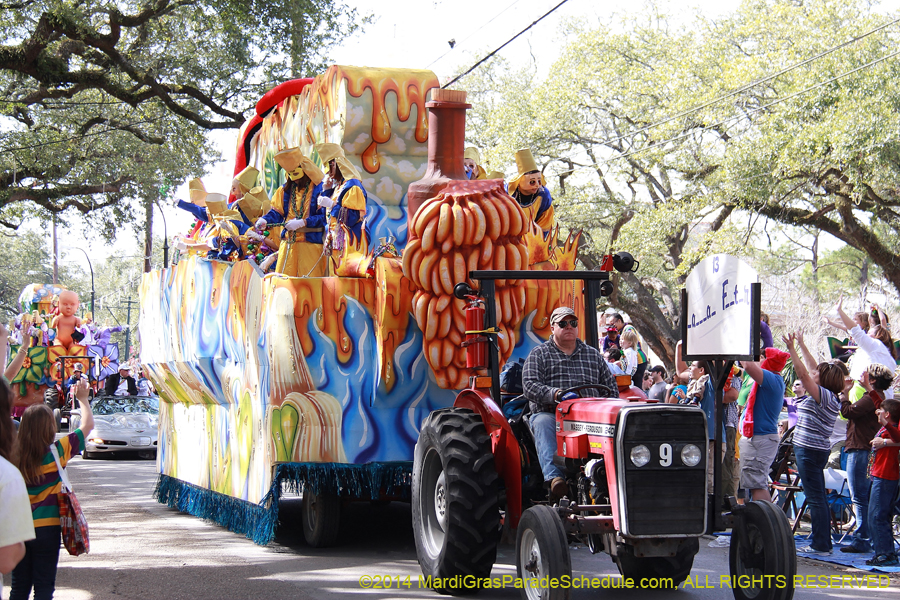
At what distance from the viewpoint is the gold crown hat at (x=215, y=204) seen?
11.7 m

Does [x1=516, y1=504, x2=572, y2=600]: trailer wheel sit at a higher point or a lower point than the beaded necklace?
lower

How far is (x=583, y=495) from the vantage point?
6.16 m

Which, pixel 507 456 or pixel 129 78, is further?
pixel 129 78

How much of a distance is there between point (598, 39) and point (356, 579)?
23.8 metres

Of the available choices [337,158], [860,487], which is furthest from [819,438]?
[337,158]

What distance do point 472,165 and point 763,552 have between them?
5.84 meters

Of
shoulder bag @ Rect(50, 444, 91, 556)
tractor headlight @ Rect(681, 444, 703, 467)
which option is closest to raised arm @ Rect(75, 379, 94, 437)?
shoulder bag @ Rect(50, 444, 91, 556)

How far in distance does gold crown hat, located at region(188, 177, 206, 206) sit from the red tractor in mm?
6644

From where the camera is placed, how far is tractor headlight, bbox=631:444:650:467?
563 centimetres

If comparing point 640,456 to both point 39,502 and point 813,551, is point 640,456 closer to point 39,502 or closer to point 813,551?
point 39,502

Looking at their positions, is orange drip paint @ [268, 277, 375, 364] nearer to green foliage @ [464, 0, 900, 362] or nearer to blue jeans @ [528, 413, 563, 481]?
blue jeans @ [528, 413, 563, 481]

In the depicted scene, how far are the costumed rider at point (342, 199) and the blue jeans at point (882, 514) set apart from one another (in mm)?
4920

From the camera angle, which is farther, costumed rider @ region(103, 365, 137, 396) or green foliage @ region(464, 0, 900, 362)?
costumed rider @ region(103, 365, 137, 396)

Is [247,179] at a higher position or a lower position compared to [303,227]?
higher
